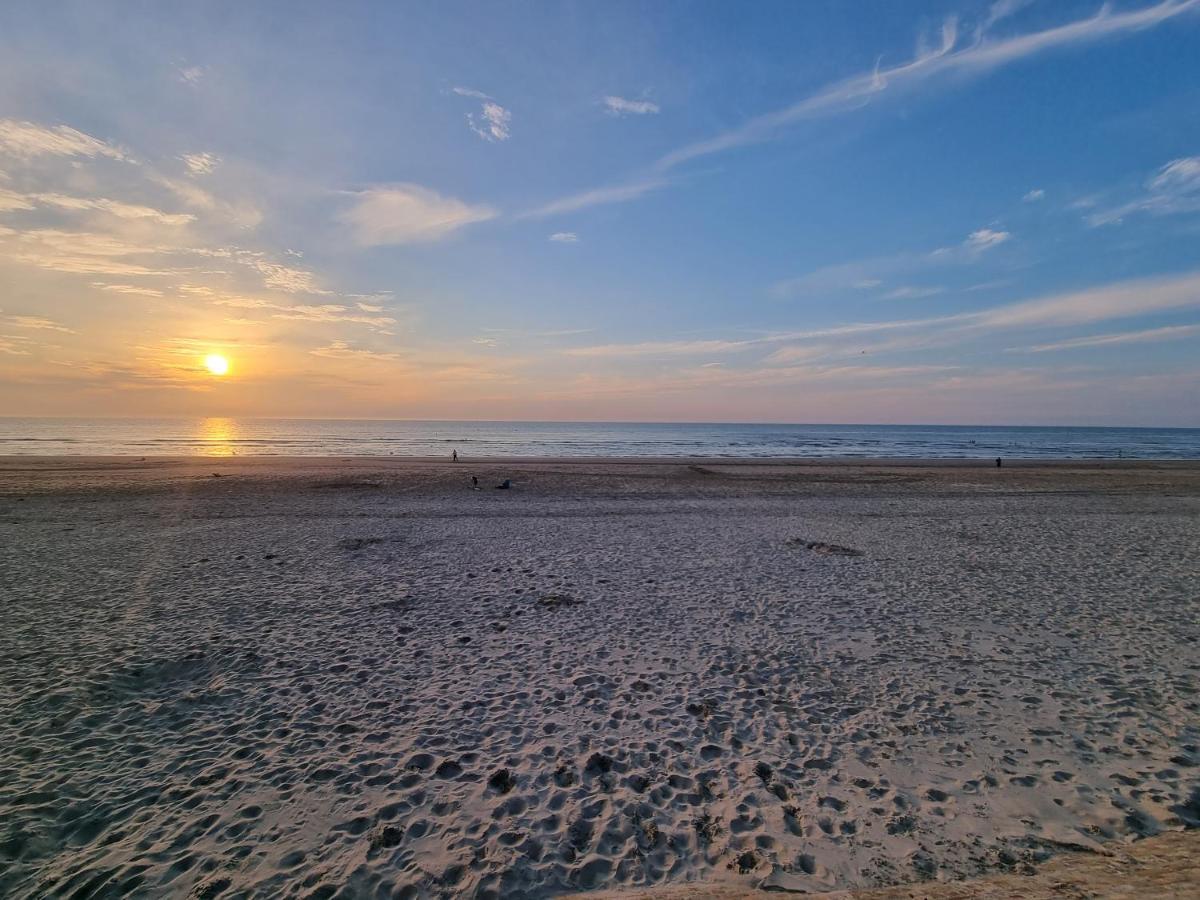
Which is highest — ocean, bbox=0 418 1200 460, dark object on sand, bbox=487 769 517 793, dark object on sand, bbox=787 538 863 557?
ocean, bbox=0 418 1200 460

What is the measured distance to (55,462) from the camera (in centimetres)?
3622

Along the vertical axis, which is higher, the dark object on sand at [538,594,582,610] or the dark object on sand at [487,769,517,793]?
the dark object on sand at [538,594,582,610]

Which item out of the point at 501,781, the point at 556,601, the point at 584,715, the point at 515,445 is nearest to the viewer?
the point at 501,781

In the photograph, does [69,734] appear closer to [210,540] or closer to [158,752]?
[158,752]

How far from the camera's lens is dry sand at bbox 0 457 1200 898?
423 centimetres

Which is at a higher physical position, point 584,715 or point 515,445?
point 515,445

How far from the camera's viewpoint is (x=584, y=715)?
6.20 meters

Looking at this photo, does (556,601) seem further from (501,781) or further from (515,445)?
(515,445)

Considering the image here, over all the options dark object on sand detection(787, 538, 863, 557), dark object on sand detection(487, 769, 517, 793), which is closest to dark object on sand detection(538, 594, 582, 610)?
dark object on sand detection(487, 769, 517, 793)

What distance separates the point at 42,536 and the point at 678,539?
57.6 feet

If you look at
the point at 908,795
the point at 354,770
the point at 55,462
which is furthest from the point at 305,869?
the point at 55,462

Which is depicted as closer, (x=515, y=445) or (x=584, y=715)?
(x=584, y=715)

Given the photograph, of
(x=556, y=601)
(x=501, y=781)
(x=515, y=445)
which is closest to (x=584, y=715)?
(x=501, y=781)

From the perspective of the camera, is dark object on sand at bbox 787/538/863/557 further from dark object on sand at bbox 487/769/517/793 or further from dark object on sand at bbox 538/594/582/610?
dark object on sand at bbox 487/769/517/793
